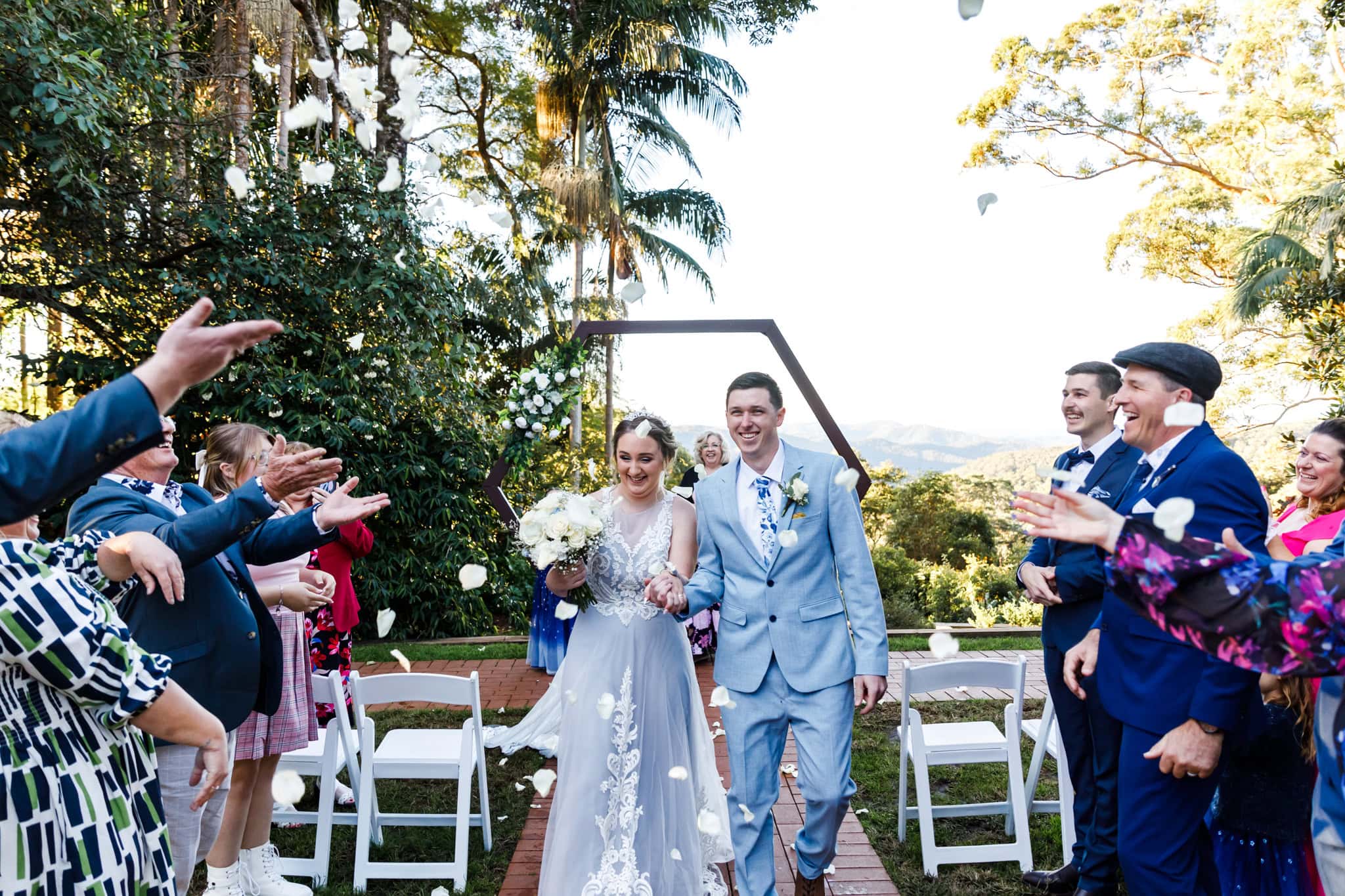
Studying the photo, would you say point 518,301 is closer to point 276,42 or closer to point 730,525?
point 276,42

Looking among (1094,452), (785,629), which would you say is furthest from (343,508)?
(1094,452)

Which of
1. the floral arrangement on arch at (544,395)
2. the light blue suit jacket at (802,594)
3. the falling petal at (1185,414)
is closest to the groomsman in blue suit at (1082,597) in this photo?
the falling petal at (1185,414)

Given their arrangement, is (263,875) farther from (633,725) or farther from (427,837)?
(633,725)

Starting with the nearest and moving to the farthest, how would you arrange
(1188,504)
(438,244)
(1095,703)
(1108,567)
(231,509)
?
(1108,567)
(1188,504)
(231,509)
(1095,703)
(438,244)

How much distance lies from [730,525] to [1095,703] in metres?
1.64

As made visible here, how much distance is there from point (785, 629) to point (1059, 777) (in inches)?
73.9

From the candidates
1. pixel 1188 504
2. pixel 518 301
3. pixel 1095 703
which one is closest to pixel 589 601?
pixel 1095 703

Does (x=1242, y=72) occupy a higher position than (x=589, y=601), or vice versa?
(x=1242, y=72)

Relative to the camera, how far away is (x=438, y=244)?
395 inches

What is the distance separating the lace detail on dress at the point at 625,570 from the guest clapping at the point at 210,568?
1.34 metres

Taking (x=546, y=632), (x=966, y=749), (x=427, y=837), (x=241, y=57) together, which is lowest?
(x=427, y=837)

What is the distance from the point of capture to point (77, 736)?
5.45 feet

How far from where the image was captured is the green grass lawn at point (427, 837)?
3951 millimetres

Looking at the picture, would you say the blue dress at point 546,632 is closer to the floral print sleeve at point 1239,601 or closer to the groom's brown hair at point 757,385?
the groom's brown hair at point 757,385
